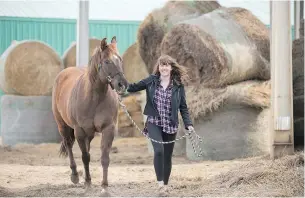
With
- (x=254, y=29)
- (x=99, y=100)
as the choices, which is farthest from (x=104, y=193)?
(x=254, y=29)

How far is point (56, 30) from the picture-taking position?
18.0 m

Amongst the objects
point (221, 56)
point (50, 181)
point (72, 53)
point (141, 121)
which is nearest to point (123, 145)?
point (141, 121)

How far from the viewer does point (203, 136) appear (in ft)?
32.9

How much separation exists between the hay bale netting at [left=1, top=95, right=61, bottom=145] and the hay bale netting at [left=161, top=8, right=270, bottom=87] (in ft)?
13.1

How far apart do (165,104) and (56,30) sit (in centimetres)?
1184

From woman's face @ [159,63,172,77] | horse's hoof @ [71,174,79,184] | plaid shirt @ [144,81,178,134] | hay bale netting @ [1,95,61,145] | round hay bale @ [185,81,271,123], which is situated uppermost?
woman's face @ [159,63,172,77]

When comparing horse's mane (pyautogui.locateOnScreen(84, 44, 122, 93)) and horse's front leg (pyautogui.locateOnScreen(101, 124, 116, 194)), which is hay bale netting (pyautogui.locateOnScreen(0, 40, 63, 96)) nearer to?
horse's mane (pyautogui.locateOnScreen(84, 44, 122, 93))

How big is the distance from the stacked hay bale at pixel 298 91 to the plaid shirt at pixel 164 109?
3749mm

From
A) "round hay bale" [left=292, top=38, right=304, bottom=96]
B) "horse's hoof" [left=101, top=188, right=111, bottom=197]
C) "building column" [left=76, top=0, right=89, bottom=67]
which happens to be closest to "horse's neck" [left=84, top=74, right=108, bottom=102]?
"horse's hoof" [left=101, top=188, right=111, bottom=197]

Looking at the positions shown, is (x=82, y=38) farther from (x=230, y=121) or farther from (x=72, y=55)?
(x=230, y=121)

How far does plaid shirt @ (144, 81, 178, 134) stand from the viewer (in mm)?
6613

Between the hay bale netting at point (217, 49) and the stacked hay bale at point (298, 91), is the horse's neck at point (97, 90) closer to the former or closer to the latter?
the hay bale netting at point (217, 49)

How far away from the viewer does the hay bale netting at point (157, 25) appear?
11.0 metres

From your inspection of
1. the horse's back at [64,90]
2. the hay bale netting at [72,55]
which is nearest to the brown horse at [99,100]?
the horse's back at [64,90]
